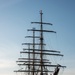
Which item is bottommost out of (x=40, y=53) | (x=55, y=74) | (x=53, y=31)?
(x=55, y=74)

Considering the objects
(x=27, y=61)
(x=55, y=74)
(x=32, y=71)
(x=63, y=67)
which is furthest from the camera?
(x=27, y=61)

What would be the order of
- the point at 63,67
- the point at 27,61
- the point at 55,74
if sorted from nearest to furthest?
the point at 55,74 < the point at 63,67 < the point at 27,61

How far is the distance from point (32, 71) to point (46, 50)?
51.7 feet

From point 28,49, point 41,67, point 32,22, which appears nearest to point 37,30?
point 32,22

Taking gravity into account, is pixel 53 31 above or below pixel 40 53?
above

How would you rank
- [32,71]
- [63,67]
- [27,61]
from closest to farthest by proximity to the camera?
[63,67]
[32,71]
[27,61]

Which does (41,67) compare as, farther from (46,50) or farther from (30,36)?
(30,36)

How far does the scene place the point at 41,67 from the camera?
303 ft

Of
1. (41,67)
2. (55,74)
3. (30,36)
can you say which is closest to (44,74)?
(41,67)

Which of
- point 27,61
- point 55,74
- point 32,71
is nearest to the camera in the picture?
point 55,74

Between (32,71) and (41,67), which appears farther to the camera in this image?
(32,71)

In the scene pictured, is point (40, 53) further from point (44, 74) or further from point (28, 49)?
point (28, 49)

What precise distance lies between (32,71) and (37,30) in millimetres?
16714

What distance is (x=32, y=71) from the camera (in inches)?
4193
